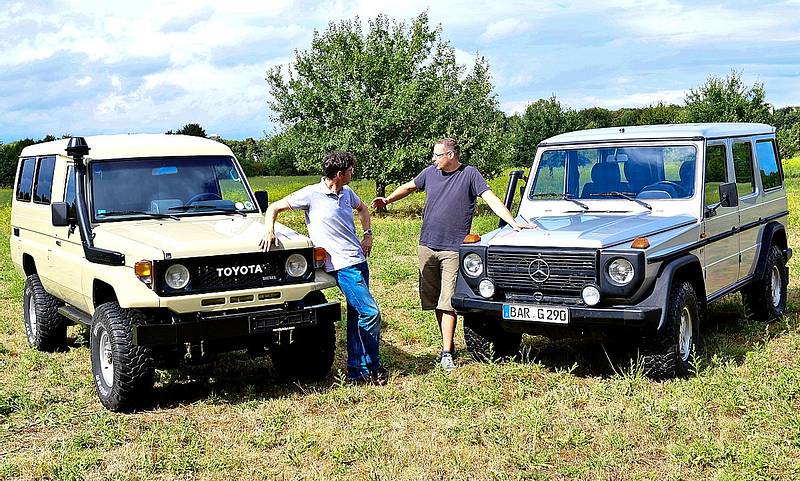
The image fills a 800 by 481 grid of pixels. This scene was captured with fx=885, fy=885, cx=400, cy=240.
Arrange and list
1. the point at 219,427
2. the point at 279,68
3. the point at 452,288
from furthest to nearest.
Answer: the point at 279,68 → the point at 452,288 → the point at 219,427

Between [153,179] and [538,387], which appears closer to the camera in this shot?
[538,387]

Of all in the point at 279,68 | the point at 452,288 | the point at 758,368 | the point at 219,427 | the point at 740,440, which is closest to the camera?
the point at 740,440

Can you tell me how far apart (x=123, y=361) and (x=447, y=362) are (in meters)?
2.64

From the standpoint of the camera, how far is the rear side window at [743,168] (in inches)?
332

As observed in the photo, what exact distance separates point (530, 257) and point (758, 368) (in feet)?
6.92

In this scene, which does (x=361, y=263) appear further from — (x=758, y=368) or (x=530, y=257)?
(x=758, y=368)

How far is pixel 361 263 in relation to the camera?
7.12m

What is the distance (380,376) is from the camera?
724 cm

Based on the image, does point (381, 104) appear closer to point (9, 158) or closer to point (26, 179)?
point (26, 179)

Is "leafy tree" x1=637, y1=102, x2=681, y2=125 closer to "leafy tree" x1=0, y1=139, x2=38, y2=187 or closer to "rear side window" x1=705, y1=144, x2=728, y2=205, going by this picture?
"leafy tree" x1=0, y1=139, x2=38, y2=187

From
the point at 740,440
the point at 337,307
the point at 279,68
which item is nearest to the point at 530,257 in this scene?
the point at 337,307

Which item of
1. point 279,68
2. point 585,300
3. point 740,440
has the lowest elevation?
point 740,440

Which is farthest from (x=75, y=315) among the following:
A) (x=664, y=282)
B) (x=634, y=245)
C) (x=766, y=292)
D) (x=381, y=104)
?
(x=381, y=104)

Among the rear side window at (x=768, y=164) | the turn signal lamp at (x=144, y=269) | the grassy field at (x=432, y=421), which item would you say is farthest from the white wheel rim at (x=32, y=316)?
the rear side window at (x=768, y=164)
